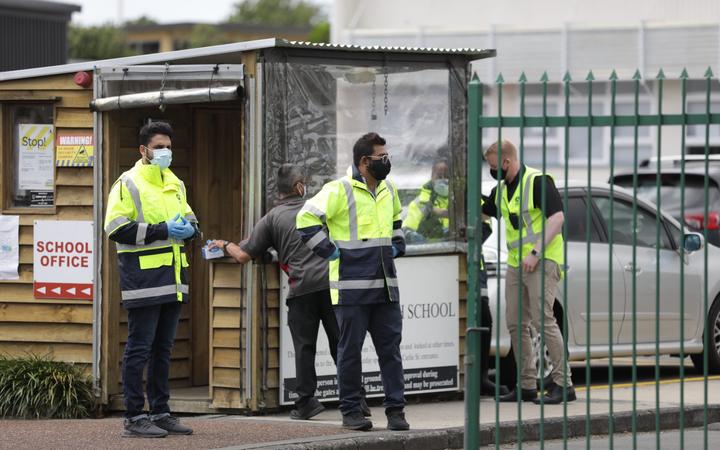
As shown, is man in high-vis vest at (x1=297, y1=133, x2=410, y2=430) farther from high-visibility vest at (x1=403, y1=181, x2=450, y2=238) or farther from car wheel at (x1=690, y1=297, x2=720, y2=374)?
car wheel at (x1=690, y1=297, x2=720, y2=374)

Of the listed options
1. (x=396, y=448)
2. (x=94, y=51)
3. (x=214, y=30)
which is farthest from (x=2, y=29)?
(x=214, y=30)

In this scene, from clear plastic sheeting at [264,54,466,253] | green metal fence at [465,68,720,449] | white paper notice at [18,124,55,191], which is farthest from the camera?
white paper notice at [18,124,55,191]

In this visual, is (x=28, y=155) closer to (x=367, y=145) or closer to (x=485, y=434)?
(x=367, y=145)

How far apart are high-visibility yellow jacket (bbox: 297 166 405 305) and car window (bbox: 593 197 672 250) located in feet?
11.8

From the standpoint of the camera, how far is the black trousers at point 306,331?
9906 mm

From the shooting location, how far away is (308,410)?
9.88m

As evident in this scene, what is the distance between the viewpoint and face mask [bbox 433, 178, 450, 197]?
10.9 meters

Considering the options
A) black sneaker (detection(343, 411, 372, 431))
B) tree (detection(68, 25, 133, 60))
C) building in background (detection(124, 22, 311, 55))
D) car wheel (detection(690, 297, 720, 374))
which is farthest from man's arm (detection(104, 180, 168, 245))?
building in background (detection(124, 22, 311, 55))

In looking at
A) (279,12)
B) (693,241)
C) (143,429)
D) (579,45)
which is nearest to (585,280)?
(693,241)

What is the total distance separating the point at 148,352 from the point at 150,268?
1.76 ft

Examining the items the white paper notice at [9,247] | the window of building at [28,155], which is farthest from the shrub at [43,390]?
the window of building at [28,155]

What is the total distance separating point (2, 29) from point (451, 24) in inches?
515

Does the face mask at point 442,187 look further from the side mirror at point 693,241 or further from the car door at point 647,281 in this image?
the side mirror at point 693,241

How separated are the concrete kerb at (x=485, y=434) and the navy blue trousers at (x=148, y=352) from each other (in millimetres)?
1023
